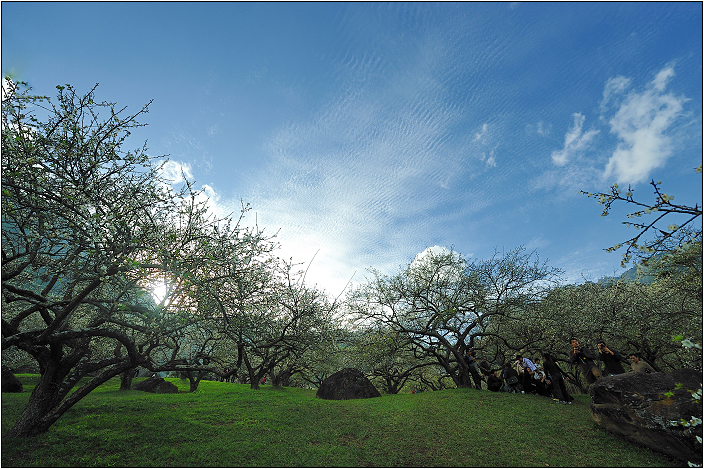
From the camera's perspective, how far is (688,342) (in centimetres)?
503

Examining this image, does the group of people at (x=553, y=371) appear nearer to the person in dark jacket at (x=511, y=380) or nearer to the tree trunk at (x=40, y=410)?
the person in dark jacket at (x=511, y=380)

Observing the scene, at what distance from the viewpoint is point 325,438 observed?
1212cm

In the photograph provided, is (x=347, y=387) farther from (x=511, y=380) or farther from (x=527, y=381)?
(x=527, y=381)

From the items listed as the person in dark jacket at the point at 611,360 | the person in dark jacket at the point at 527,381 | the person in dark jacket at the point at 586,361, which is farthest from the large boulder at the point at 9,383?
the person in dark jacket at the point at 611,360

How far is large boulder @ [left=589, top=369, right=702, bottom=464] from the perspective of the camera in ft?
31.3

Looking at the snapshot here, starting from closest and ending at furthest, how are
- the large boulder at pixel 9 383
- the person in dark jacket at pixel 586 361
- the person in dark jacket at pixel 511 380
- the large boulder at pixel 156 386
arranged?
the person in dark jacket at pixel 586 361, the person in dark jacket at pixel 511 380, the large boulder at pixel 9 383, the large boulder at pixel 156 386

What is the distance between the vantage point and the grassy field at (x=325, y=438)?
970 centimetres

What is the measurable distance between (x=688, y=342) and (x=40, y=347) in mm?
19441

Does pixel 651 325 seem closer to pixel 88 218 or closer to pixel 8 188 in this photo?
pixel 88 218

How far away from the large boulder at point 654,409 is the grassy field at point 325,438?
0.47 metres

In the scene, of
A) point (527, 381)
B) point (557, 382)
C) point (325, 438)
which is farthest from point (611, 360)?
point (325, 438)

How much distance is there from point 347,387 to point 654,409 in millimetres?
18740

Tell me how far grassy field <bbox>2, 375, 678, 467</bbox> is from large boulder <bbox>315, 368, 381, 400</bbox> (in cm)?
723

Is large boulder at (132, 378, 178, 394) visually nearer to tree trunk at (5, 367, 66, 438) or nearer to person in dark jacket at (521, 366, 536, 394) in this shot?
tree trunk at (5, 367, 66, 438)
